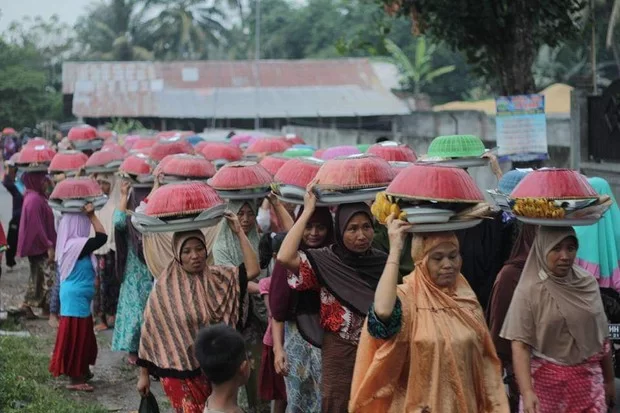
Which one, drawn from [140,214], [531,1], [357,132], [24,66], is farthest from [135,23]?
[140,214]

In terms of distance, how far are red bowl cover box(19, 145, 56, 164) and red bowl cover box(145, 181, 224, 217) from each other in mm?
7345

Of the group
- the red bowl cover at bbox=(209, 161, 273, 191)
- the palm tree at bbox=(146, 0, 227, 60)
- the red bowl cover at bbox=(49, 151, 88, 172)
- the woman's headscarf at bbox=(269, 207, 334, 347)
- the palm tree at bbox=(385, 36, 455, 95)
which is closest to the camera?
the woman's headscarf at bbox=(269, 207, 334, 347)

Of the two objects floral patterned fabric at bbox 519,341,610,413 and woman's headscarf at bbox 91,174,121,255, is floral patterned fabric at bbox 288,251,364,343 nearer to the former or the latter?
floral patterned fabric at bbox 519,341,610,413

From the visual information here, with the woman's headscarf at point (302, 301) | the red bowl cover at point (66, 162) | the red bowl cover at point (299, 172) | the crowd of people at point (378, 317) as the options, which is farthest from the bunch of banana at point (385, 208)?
the red bowl cover at point (66, 162)

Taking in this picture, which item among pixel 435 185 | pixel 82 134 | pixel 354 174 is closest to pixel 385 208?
pixel 435 185

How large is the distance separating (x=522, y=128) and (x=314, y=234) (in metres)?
6.70

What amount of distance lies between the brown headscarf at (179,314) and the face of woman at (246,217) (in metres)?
1.49

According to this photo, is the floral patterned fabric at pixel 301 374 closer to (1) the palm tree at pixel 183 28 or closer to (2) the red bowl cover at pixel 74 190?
(2) the red bowl cover at pixel 74 190

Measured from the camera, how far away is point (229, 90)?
47406 millimetres

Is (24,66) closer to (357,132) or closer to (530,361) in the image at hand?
(357,132)

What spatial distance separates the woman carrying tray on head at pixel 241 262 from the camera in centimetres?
749

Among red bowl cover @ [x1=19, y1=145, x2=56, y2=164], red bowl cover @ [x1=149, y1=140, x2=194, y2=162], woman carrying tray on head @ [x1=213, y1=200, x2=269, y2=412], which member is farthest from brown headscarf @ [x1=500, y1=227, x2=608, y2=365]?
red bowl cover @ [x1=19, y1=145, x2=56, y2=164]

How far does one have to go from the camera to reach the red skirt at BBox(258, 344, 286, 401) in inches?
283

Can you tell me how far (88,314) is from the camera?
365 inches
